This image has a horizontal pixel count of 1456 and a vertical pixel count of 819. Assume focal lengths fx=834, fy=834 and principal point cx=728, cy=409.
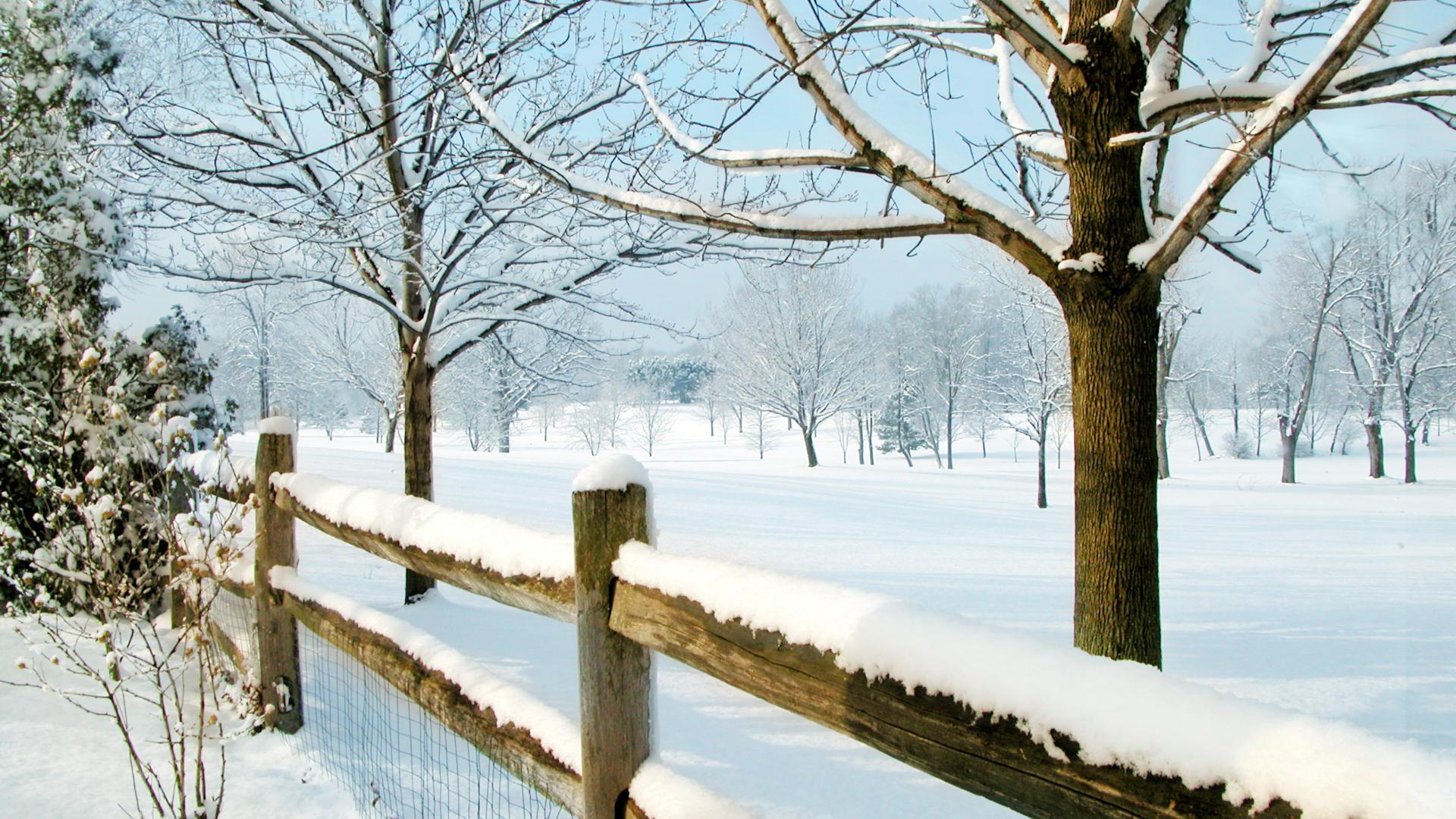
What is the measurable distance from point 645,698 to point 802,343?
3043cm

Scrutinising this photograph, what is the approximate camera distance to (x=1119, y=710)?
1.00 metres

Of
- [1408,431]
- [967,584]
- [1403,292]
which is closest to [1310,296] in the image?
[1403,292]

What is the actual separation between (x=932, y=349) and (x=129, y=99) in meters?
39.2

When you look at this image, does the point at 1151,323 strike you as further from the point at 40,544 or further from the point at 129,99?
the point at 129,99

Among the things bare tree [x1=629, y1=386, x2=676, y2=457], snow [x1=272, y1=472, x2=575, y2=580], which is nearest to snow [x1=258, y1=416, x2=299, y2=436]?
snow [x1=272, y1=472, x2=575, y2=580]

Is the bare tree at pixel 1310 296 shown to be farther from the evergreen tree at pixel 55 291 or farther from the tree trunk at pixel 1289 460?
the evergreen tree at pixel 55 291

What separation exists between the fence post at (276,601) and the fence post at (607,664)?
256cm

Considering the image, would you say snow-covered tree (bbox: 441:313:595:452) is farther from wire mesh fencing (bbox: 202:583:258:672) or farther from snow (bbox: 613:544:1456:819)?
snow (bbox: 613:544:1456:819)

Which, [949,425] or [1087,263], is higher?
[1087,263]

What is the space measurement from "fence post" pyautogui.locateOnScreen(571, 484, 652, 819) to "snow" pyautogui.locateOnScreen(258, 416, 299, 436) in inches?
100

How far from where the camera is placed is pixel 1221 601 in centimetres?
940

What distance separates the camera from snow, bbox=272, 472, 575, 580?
212cm

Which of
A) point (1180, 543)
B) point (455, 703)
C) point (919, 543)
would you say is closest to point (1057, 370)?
point (1180, 543)

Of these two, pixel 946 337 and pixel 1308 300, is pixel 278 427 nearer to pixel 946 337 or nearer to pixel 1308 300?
pixel 1308 300
